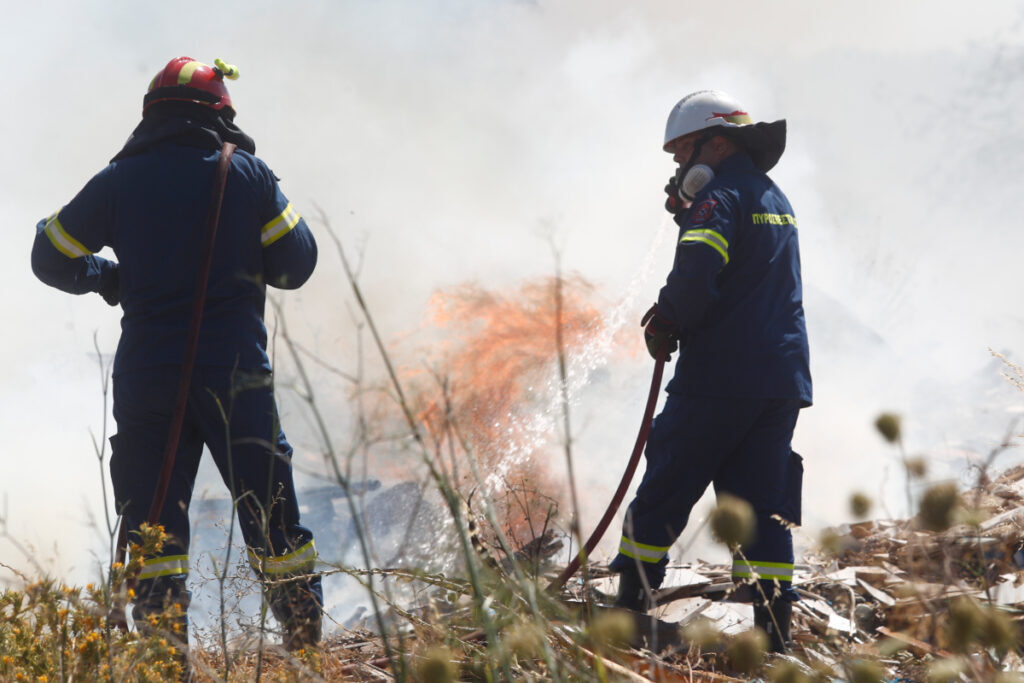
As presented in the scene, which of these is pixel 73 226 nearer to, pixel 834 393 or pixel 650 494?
pixel 650 494

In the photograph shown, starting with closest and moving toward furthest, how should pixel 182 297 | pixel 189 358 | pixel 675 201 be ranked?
pixel 189 358, pixel 182 297, pixel 675 201

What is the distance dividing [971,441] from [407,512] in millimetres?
7088

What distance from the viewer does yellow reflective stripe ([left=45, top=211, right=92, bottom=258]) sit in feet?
9.64

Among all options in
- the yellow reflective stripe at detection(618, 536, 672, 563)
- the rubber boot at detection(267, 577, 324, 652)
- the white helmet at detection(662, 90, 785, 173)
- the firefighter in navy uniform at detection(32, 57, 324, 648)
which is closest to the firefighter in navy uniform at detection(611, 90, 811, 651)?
the yellow reflective stripe at detection(618, 536, 672, 563)

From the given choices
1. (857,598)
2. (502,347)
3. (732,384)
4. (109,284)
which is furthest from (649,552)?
(502,347)

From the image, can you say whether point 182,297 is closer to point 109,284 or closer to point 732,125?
point 109,284

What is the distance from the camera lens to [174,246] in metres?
2.84

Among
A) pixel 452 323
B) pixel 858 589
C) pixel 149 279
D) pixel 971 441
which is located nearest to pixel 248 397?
pixel 149 279

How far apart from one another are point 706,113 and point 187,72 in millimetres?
2026

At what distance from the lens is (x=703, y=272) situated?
310 cm

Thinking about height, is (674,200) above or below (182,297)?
above

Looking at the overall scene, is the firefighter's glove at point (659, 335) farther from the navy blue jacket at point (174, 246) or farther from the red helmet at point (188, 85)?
the red helmet at point (188, 85)

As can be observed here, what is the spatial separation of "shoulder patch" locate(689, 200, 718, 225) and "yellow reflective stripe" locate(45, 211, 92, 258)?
7.21 feet

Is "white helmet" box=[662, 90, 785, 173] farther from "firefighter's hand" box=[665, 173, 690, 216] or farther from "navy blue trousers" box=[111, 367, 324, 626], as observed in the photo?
"navy blue trousers" box=[111, 367, 324, 626]
